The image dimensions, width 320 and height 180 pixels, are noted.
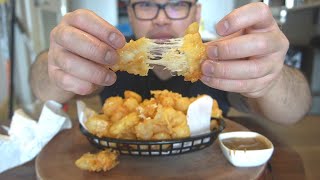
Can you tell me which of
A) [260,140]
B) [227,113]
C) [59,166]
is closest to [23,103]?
[227,113]

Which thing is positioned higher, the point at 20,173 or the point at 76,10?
the point at 76,10

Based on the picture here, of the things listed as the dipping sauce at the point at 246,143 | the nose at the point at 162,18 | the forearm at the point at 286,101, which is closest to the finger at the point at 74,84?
the dipping sauce at the point at 246,143

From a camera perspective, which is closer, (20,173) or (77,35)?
(77,35)

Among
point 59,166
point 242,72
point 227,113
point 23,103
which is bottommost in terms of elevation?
point 23,103

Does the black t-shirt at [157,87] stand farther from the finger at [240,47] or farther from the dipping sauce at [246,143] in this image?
the finger at [240,47]

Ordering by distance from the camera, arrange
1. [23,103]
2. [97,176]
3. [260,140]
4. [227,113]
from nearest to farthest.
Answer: [97,176] → [260,140] → [227,113] → [23,103]

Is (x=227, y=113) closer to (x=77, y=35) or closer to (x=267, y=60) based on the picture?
(x=267, y=60)

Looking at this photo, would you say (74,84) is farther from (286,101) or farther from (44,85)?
(286,101)

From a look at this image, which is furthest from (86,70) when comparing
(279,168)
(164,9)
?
(164,9)
